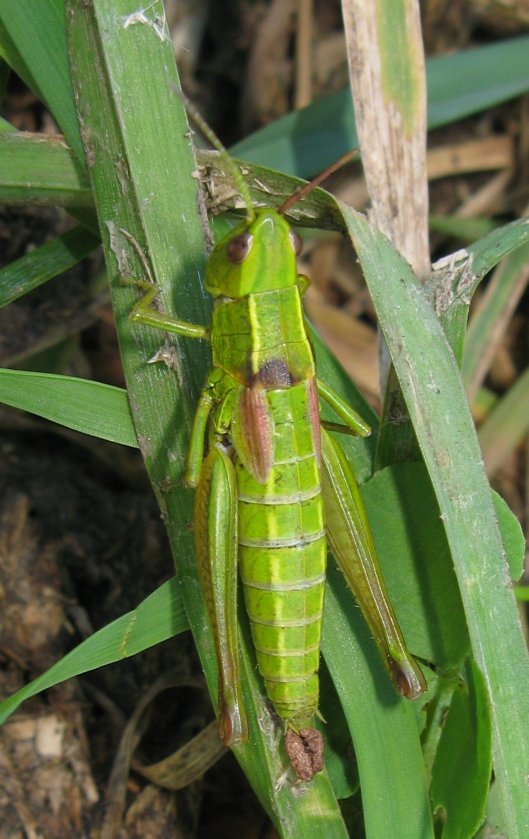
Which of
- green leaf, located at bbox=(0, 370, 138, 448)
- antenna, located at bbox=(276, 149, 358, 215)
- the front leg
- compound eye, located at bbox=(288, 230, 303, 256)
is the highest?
antenna, located at bbox=(276, 149, 358, 215)

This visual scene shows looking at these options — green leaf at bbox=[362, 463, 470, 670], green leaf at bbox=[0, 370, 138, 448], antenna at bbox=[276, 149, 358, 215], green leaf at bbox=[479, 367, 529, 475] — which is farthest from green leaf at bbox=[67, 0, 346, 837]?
green leaf at bbox=[479, 367, 529, 475]

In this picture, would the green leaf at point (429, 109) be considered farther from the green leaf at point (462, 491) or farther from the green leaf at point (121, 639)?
the green leaf at point (121, 639)

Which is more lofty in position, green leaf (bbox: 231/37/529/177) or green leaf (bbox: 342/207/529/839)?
green leaf (bbox: 231/37/529/177)

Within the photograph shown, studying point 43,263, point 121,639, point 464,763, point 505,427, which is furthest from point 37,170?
point 505,427

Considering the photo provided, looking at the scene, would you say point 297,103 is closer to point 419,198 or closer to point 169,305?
point 419,198

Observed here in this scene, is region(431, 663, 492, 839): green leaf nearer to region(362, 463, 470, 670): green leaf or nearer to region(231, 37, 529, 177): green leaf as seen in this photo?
region(362, 463, 470, 670): green leaf

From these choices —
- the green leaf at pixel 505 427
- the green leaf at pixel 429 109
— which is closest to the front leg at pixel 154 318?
the green leaf at pixel 429 109
